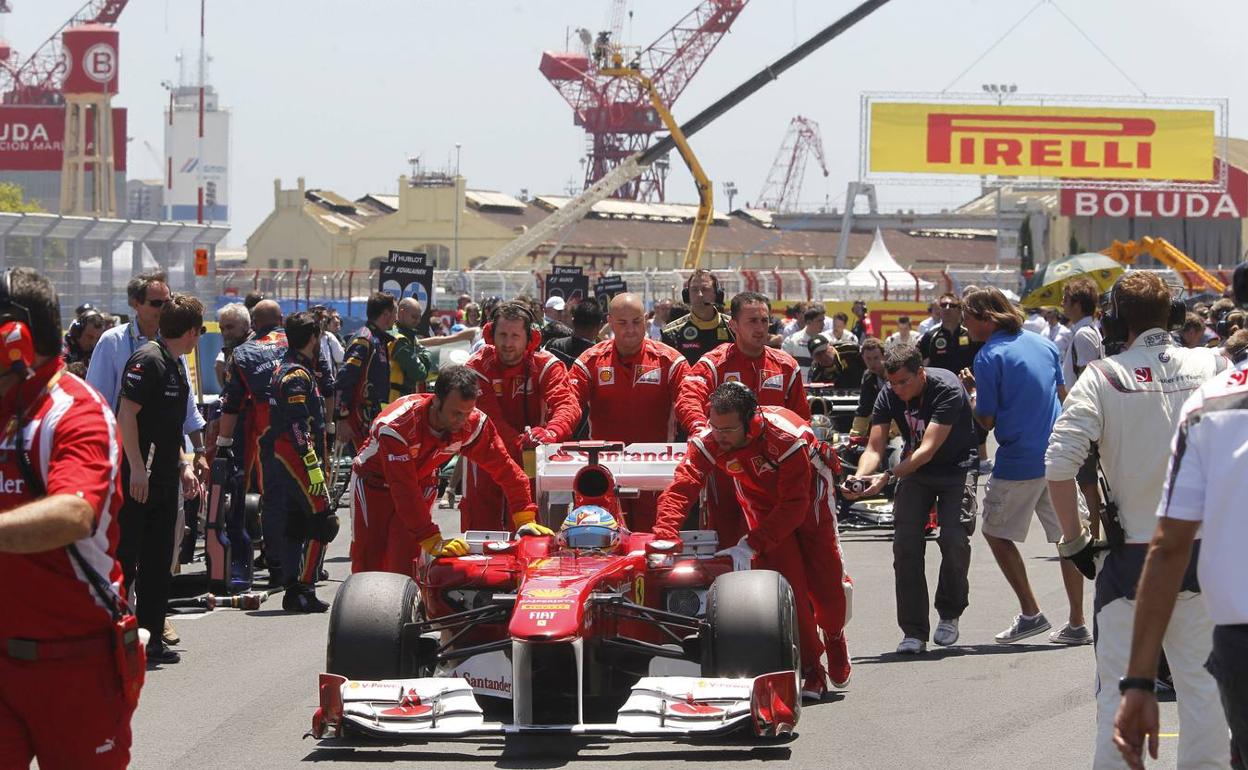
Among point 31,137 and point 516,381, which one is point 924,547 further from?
point 31,137

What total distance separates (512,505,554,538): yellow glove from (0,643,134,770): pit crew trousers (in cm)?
362

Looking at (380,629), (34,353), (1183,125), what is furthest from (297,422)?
(1183,125)

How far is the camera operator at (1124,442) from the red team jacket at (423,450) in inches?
122

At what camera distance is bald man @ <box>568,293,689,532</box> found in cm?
1042

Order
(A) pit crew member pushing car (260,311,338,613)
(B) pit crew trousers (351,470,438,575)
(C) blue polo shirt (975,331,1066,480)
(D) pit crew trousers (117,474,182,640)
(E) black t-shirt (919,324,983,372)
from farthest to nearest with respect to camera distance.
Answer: (E) black t-shirt (919,324,983,372), (A) pit crew member pushing car (260,311,338,613), (C) blue polo shirt (975,331,1066,480), (B) pit crew trousers (351,470,438,575), (D) pit crew trousers (117,474,182,640)

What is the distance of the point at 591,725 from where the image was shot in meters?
7.03

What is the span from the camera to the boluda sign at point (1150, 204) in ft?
241

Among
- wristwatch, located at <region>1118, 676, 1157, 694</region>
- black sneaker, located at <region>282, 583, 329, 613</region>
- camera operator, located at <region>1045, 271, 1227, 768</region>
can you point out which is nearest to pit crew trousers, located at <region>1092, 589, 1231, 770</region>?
camera operator, located at <region>1045, 271, 1227, 768</region>

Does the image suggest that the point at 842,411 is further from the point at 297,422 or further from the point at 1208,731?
the point at 1208,731

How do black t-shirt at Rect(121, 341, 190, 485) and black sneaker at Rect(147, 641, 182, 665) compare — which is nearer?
black t-shirt at Rect(121, 341, 190, 485)

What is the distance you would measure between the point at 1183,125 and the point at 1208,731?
6822cm

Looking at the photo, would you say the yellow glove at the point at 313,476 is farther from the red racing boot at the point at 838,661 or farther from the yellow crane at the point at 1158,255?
the yellow crane at the point at 1158,255

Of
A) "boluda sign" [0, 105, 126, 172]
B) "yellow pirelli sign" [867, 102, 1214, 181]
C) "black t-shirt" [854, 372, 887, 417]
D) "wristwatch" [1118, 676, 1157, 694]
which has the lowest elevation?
"wristwatch" [1118, 676, 1157, 694]

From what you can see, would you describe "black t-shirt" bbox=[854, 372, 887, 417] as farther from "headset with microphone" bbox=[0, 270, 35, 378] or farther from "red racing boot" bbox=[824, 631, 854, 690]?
"headset with microphone" bbox=[0, 270, 35, 378]
